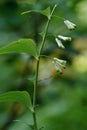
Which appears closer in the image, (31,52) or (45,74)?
(31,52)

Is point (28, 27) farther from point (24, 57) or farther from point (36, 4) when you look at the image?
point (36, 4)

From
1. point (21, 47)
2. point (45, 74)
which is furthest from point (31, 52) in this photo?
point (45, 74)

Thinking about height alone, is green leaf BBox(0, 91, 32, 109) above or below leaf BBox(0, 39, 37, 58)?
below

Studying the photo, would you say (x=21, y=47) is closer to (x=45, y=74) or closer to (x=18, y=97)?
(x=18, y=97)

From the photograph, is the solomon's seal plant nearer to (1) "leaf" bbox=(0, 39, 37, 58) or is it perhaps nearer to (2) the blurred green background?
(1) "leaf" bbox=(0, 39, 37, 58)

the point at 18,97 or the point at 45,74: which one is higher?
the point at 18,97

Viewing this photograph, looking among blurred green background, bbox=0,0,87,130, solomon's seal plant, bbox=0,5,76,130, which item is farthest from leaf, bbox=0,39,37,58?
blurred green background, bbox=0,0,87,130

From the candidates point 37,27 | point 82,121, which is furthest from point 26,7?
point 82,121
